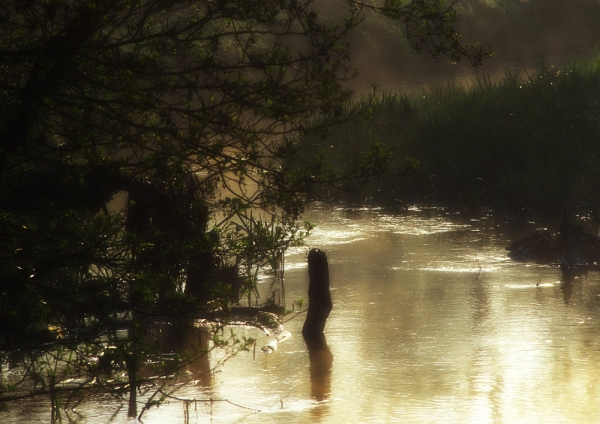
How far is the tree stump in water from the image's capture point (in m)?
8.94

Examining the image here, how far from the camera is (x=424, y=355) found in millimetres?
8617

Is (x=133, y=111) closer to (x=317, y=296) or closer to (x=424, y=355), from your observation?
(x=317, y=296)

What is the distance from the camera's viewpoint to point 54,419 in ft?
22.6

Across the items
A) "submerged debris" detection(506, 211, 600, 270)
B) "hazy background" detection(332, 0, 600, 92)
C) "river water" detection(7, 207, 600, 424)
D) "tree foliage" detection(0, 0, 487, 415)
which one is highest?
"hazy background" detection(332, 0, 600, 92)

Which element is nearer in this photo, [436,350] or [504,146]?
[436,350]

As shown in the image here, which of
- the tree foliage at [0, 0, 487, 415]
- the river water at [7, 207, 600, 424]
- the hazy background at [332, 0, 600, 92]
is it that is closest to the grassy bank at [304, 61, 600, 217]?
the river water at [7, 207, 600, 424]

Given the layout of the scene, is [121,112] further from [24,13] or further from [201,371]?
[201,371]

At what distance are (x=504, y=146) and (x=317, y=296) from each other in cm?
846

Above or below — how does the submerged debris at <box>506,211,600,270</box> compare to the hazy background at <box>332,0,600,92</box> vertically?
below

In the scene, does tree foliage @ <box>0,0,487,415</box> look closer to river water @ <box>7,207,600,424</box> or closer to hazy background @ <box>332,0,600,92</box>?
→ river water @ <box>7,207,600,424</box>

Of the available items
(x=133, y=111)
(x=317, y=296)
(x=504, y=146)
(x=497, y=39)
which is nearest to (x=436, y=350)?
(x=317, y=296)

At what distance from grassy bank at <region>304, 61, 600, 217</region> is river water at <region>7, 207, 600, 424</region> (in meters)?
3.22

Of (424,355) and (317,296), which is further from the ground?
(317,296)

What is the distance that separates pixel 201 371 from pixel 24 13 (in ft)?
13.1
